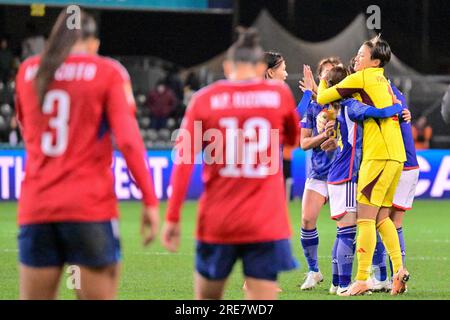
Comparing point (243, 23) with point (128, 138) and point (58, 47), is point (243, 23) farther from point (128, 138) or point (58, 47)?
point (128, 138)

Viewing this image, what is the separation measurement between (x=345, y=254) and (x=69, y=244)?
4.18 meters

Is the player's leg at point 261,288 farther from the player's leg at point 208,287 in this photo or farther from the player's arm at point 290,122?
the player's arm at point 290,122

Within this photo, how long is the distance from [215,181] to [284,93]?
596mm

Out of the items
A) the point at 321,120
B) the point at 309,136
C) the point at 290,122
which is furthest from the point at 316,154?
the point at 290,122

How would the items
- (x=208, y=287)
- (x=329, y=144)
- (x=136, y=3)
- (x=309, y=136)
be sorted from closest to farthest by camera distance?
(x=208, y=287) < (x=329, y=144) < (x=309, y=136) < (x=136, y=3)

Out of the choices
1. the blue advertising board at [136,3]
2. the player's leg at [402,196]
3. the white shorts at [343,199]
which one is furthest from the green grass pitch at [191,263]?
the blue advertising board at [136,3]

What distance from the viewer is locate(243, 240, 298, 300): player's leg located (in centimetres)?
598

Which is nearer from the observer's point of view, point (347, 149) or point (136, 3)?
point (347, 149)

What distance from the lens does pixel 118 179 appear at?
19.4 metres

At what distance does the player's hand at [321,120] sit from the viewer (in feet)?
32.9

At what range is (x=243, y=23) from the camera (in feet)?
102

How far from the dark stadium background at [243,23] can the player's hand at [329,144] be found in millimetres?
21138

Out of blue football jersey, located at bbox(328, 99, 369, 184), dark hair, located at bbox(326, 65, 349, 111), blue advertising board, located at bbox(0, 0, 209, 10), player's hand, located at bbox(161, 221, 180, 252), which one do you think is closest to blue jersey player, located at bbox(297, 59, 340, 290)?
dark hair, located at bbox(326, 65, 349, 111)

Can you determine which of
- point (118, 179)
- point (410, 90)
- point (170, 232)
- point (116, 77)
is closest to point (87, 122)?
point (116, 77)
